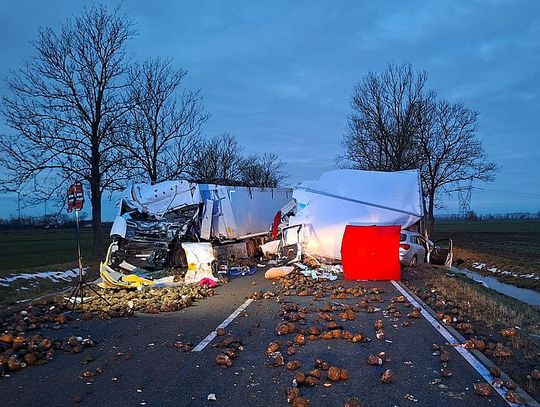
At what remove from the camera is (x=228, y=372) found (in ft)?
18.5

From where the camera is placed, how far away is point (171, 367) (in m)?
5.87

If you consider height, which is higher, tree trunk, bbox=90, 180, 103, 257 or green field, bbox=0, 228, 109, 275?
tree trunk, bbox=90, 180, 103, 257

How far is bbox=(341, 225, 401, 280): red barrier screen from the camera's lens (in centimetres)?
1369

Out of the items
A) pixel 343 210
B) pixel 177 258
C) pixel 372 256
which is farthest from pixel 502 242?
pixel 177 258

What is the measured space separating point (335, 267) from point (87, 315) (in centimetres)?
893

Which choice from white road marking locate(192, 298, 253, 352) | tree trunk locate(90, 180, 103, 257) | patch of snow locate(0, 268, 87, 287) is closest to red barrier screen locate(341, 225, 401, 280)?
white road marking locate(192, 298, 253, 352)

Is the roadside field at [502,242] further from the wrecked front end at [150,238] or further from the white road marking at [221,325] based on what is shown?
the white road marking at [221,325]

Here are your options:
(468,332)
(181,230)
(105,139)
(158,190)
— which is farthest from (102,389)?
(105,139)

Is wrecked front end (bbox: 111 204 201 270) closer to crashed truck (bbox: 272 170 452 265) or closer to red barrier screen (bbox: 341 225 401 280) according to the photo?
crashed truck (bbox: 272 170 452 265)

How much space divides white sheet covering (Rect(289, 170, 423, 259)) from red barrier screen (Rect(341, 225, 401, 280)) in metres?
3.36

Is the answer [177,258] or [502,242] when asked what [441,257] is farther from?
[502,242]

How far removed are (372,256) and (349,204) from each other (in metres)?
5.03

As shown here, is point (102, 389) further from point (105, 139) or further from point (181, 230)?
point (105, 139)

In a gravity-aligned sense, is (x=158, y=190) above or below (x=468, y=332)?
above
